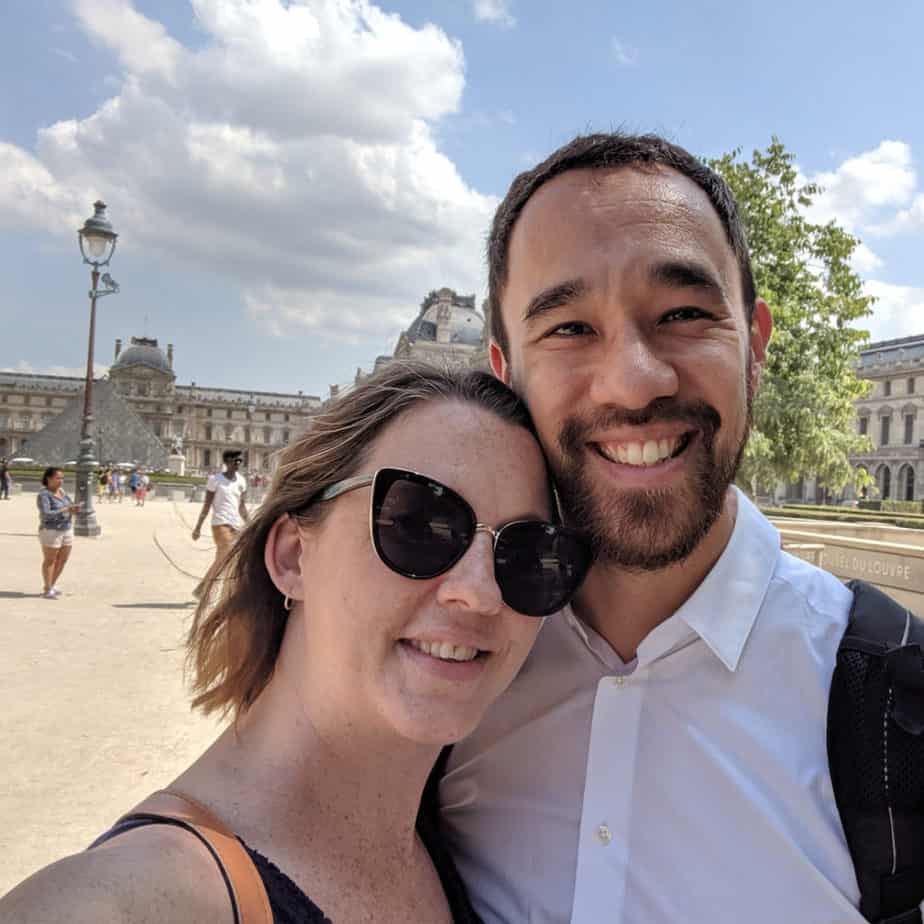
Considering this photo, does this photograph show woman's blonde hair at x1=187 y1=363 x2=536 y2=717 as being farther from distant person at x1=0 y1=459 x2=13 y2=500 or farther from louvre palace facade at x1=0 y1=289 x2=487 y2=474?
louvre palace facade at x1=0 y1=289 x2=487 y2=474

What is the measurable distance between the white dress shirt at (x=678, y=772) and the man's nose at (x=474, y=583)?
0.34m

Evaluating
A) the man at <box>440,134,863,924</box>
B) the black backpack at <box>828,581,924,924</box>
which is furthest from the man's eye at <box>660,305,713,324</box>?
the black backpack at <box>828,581,924,924</box>

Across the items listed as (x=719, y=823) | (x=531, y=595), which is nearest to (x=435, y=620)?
(x=531, y=595)

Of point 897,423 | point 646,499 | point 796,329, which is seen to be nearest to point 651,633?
point 646,499

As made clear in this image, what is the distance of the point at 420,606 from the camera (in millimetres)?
1269

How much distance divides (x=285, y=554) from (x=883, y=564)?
8269 millimetres

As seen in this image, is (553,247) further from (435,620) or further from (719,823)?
(719,823)

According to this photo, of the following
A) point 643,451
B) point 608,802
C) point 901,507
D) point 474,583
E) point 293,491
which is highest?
point 643,451

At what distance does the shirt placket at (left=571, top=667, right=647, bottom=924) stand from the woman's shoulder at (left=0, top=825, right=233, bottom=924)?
63 cm

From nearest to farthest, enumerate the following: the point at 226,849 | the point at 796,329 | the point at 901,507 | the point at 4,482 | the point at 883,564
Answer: the point at 226,849, the point at 883,564, the point at 796,329, the point at 4,482, the point at 901,507

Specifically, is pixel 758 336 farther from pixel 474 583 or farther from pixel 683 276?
pixel 474 583

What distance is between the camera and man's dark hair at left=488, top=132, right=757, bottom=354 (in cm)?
159

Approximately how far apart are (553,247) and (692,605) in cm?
72

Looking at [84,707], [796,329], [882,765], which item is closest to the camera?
[882,765]
